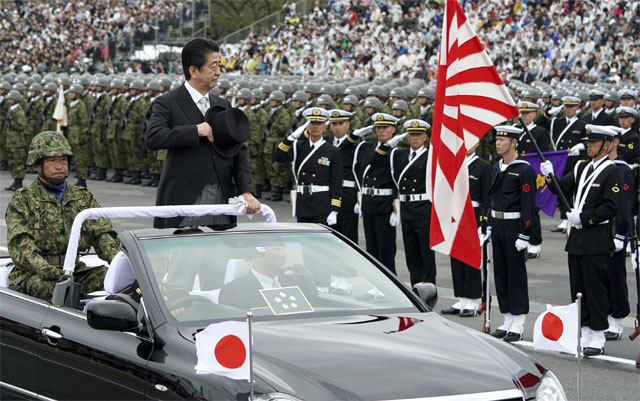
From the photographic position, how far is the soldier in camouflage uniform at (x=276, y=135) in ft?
71.2

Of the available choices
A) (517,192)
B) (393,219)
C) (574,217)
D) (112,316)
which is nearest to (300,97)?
(393,219)

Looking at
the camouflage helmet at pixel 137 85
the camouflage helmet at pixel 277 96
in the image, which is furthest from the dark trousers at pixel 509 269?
the camouflage helmet at pixel 137 85

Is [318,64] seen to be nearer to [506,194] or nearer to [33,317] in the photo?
[506,194]

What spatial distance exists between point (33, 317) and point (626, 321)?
664 centimetres

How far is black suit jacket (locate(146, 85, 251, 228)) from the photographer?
729 cm

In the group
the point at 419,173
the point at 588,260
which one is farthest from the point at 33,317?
the point at 419,173

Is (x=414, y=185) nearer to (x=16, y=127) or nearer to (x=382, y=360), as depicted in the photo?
(x=382, y=360)

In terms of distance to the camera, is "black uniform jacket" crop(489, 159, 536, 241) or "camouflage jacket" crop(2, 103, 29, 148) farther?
"camouflage jacket" crop(2, 103, 29, 148)

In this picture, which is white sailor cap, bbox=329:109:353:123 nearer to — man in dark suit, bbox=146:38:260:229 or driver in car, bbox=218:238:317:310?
man in dark suit, bbox=146:38:260:229

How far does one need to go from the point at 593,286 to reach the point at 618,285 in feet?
1.46

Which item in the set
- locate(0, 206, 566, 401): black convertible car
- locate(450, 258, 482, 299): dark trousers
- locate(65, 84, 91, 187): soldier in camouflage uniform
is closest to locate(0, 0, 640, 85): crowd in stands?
locate(65, 84, 91, 187): soldier in camouflage uniform

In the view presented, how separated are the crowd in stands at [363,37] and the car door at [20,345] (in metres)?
24.3

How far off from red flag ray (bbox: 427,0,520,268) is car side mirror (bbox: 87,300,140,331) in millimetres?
3552

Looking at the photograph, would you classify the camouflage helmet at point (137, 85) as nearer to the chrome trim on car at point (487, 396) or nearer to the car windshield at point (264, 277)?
the car windshield at point (264, 277)
